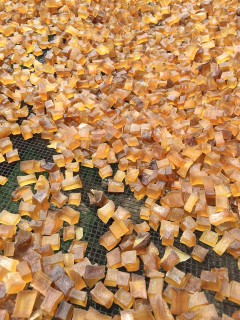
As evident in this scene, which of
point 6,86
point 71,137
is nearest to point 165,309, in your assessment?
point 71,137

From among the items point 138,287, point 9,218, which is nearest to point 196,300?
point 138,287

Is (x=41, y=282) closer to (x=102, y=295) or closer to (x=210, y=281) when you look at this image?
(x=102, y=295)

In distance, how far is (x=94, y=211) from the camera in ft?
3.86

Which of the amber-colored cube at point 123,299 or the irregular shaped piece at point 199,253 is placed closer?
the amber-colored cube at point 123,299

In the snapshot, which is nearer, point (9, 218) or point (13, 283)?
point (13, 283)

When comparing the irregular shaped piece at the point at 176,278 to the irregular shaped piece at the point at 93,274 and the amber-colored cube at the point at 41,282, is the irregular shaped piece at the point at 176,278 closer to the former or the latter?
the irregular shaped piece at the point at 93,274

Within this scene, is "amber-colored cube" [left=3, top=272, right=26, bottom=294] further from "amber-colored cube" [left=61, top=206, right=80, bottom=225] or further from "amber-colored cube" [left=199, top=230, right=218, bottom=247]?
"amber-colored cube" [left=199, top=230, right=218, bottom=247]

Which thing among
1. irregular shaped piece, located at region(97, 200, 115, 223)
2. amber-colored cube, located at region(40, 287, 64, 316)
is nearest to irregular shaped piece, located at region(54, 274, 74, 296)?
amber-colored cube, located at region(40, 287, 64, 316)

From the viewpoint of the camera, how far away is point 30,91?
1.54 meters

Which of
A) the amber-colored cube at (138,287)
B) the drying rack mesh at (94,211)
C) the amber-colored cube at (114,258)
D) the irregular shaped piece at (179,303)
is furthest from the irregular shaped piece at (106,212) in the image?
the irregular shaped piece at (179,303)

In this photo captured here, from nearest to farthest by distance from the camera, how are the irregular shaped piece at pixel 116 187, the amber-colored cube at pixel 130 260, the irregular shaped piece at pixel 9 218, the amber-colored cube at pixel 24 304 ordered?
the amber-colored cube at pixel 24 304, the amber-colored cube at pixel 130 260, the irregular shaped piece at pixel 9 218, the irregular shaped piece at pixel 116 187

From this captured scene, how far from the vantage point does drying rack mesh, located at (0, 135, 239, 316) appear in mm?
1012

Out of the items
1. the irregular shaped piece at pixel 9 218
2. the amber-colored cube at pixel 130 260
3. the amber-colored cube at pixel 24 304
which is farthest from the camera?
the irregular shaped piece at pixel 9 218

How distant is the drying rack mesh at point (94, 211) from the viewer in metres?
1.01
